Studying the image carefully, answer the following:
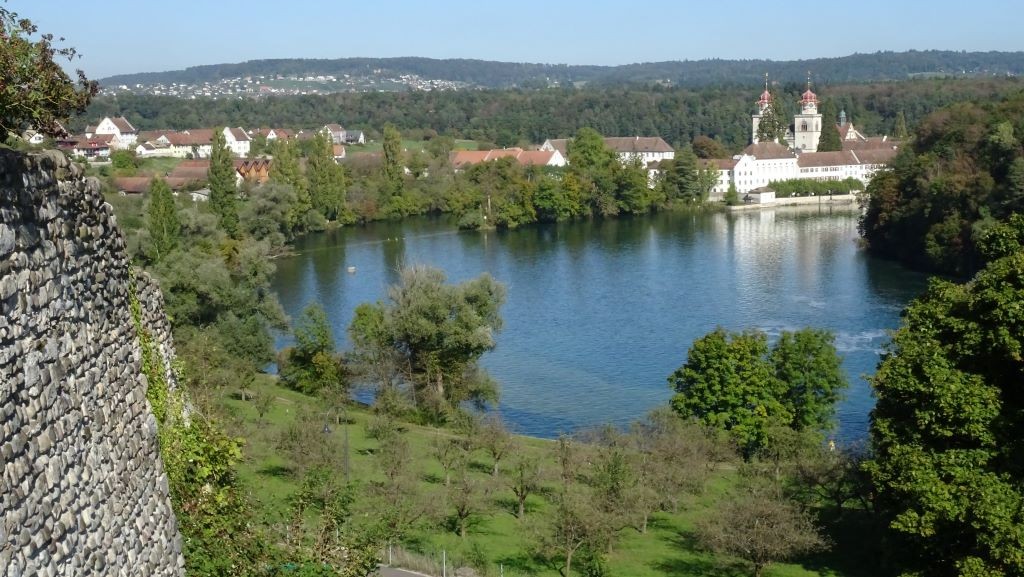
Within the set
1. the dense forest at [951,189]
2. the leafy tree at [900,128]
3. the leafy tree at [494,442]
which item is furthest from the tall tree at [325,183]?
the leafy tree at [900,128]

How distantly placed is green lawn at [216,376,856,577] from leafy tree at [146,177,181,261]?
40.8 ft

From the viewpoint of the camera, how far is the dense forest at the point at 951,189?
4197cm

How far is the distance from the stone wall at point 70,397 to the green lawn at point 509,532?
5.52 m

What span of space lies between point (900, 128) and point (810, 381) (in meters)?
91.1

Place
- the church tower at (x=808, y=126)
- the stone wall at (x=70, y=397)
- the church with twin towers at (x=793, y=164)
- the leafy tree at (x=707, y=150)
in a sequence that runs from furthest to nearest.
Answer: the church tower at (x=808, y=126), the leafy tree at (x=707, y=150), the church with twin towers at (x=793, y=164), the stone wall at (x=70, y=397)

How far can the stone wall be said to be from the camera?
4.63 meters

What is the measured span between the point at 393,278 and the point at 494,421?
2134cm

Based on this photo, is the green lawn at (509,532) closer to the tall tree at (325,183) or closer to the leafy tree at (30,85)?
the leafy tree at (30,85)

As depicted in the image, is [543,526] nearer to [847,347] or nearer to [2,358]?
[2,358]

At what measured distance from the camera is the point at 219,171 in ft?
152

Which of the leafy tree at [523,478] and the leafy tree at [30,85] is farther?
the leafy tree at [523,478]

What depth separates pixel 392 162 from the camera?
218 feet

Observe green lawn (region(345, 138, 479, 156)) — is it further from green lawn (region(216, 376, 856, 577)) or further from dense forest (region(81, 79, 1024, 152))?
green lawn (region(216, 376, 856, 577))

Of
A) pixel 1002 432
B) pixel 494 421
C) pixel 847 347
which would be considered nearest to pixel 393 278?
pixel 847 347
